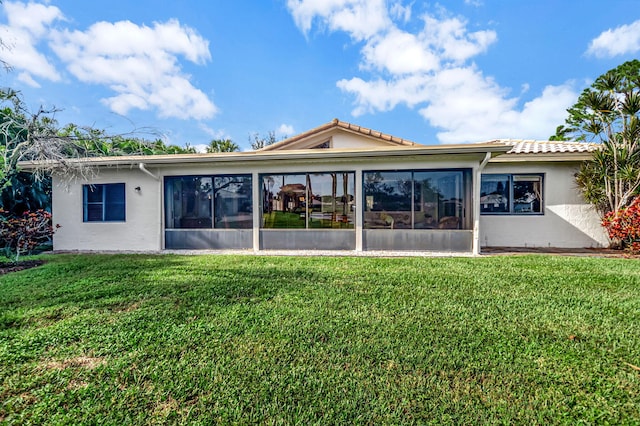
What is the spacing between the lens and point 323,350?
3221 millimetres

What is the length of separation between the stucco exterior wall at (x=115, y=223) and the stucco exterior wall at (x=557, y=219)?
37.5 feet

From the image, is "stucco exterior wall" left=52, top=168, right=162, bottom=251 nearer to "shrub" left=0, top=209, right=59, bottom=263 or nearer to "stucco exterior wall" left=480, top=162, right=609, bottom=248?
"shrub" left=0, top=209, right=59, bottom=263

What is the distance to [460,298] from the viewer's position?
187 inches

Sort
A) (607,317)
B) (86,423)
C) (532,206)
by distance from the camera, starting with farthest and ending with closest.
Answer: (532,206) < (607,317) < (86,423)

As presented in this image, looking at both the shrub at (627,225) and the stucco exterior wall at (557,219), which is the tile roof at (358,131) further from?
the shrub at (627,225)

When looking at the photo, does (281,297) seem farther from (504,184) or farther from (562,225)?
(562,225)

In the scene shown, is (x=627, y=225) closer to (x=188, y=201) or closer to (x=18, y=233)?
(x=188, y=201)

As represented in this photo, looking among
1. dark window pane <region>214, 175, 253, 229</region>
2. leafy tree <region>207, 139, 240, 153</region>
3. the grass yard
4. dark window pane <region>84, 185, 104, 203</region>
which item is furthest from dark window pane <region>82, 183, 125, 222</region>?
leafy tree <region>207, 139, 240, 153</region>

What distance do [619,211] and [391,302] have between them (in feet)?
28.7

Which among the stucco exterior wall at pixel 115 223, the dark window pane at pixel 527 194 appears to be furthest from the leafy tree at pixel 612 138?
the stucco exterior wall at pixel 115 223

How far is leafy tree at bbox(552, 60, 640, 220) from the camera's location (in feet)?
28.4

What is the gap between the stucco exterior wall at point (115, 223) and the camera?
32.3 feet

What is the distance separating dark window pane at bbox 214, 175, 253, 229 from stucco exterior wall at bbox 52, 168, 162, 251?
200cm

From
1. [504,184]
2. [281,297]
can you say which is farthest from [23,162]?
[504,184]
